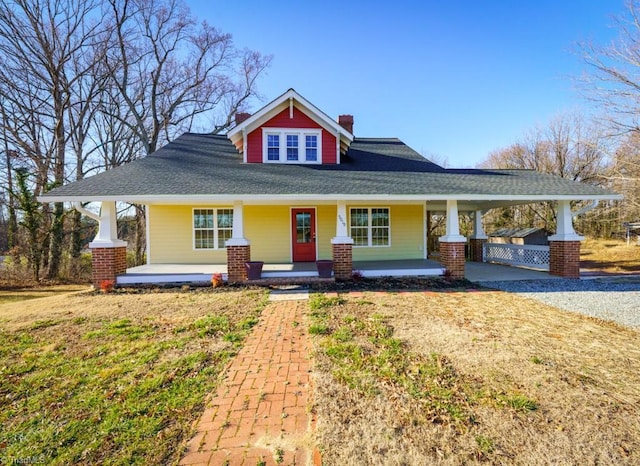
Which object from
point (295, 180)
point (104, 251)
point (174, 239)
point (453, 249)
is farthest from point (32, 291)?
point (453, 249)

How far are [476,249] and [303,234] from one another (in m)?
8.58

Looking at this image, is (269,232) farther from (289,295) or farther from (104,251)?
(104,251)

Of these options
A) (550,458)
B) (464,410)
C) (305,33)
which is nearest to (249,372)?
(464,410)

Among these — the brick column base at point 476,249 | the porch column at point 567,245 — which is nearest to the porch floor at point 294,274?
the porch column at point 567,245

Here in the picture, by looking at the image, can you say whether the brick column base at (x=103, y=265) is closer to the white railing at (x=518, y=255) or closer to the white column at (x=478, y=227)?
the white railing at (x=518, y=255)

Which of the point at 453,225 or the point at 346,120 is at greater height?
the point at 346,120

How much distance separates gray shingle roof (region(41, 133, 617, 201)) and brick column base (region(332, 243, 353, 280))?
67.8 inches

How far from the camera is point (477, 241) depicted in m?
14.5

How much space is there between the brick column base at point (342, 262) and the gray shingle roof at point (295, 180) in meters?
1.72

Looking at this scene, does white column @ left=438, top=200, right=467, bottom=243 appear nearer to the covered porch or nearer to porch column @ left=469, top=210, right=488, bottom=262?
the covered porch

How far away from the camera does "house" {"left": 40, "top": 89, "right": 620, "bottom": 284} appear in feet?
28.7

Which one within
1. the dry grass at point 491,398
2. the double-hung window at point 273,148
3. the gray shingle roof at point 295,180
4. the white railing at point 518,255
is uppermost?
the double-hung window at point 273,148

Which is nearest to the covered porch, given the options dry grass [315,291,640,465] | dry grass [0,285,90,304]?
dry grass [0,285,90,304]

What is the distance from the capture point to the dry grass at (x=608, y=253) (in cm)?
1471
